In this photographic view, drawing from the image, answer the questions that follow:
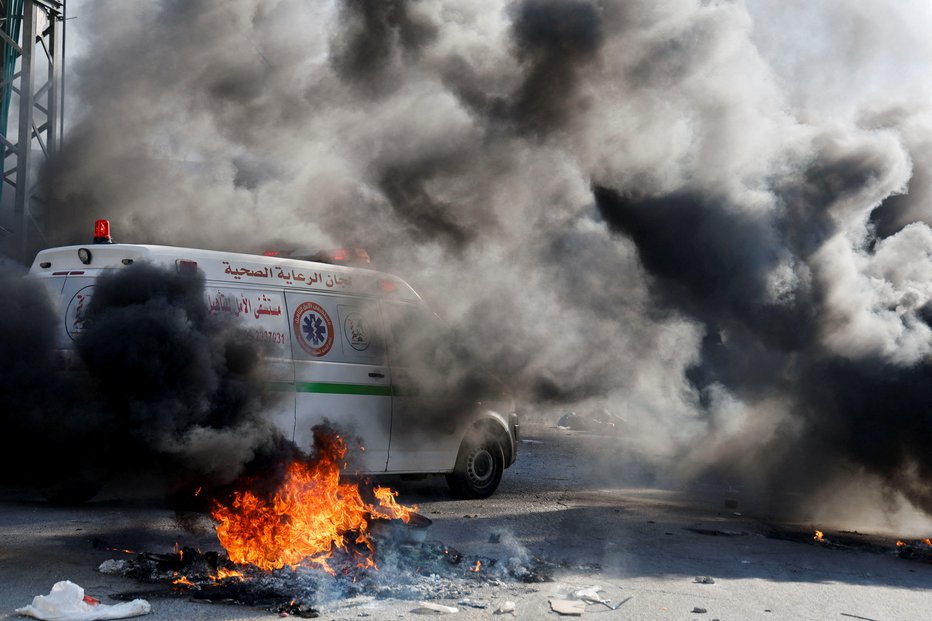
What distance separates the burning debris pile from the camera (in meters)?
5.31

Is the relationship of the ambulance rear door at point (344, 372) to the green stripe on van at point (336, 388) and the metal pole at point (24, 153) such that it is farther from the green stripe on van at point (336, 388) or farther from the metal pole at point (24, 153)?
the metal pole at point (24, 153)

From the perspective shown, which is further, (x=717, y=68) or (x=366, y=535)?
(x=717, y=68)

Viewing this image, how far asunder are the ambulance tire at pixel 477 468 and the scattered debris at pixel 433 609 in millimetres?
4063

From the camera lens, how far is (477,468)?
946cm

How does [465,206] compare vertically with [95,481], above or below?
above

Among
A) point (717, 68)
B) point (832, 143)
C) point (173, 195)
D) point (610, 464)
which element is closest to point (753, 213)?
point (832, 143)

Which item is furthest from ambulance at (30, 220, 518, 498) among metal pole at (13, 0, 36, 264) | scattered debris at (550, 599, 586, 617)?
metal pole at (13, 0, 36, 264)

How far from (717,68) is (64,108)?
26.9ft

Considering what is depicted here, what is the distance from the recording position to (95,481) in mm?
5887

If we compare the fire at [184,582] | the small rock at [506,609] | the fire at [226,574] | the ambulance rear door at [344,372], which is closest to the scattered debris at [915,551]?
the small rock at [506,609]

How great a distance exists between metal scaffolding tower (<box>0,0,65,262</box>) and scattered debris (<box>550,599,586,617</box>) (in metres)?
8.66

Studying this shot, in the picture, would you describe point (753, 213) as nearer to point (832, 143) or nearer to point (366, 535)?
point (832, 143)

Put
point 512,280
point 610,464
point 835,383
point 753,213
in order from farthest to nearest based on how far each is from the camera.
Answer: point 610,464 < point 512,280 < point 753,213 < point 835,383

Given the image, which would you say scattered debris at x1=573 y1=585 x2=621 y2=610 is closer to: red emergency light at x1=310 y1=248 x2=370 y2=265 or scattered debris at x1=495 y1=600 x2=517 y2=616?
scattered debris at x1=495 y1=600 x2=517 y2=616
